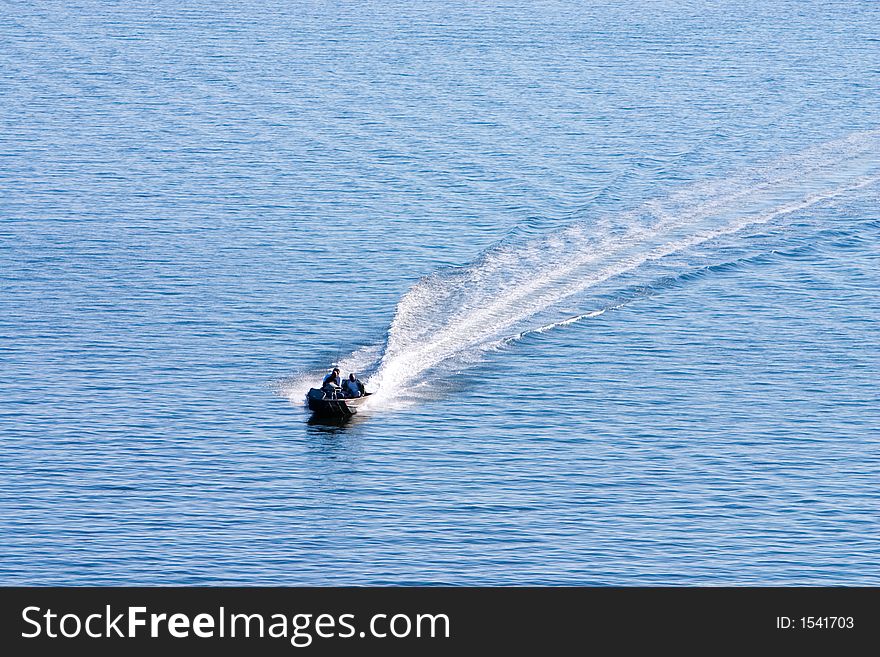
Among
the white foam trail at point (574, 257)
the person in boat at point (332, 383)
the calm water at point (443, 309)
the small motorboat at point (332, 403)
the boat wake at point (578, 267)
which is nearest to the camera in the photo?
the calm water at point (443, 309)

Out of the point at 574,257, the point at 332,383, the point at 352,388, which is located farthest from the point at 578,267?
the point at 332,383

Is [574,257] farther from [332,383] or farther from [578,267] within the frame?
[332,383]

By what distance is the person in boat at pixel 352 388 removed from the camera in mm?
72750

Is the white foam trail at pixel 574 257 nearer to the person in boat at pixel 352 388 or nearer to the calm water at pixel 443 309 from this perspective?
the calm water at pixel 443 309

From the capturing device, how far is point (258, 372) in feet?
261

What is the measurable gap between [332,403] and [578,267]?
22749 millimetres

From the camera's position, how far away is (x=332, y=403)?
72312 millimetres

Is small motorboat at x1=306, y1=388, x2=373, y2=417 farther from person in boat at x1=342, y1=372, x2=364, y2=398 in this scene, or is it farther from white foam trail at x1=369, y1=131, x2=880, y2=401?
white foam trail at x1=369, y1=131, x2=880, y2=401

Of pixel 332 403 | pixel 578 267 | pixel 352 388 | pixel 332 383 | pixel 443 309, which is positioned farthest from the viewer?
pixel 578 267

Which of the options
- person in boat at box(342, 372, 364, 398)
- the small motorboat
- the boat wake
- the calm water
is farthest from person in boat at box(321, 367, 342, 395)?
the boat wake

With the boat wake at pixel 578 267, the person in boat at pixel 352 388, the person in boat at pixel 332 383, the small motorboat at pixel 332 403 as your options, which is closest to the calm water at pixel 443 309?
the boat wake at pixel 578 267

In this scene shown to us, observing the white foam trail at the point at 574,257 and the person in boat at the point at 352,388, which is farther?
the white foam trail at the point at 574,257

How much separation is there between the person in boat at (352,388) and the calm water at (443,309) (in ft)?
4.43
